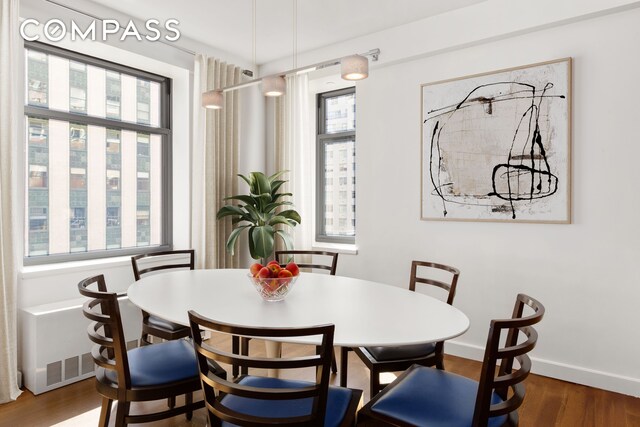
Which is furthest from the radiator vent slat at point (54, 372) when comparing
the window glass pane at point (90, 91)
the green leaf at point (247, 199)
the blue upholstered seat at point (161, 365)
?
the window glass pane at point (90, 91)

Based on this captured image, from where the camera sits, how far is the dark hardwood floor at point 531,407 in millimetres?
2371

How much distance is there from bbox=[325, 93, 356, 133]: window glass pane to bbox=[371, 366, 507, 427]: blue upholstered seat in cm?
316

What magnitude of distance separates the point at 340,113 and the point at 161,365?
3381 mm

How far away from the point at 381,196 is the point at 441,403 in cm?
244

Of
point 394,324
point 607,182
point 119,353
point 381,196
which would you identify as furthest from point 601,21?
point 119,353

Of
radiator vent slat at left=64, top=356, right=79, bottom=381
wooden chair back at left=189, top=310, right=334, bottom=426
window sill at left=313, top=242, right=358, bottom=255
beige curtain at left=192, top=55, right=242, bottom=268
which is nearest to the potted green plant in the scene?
beige curtain at left=192, top=55, right=242, bottom=268

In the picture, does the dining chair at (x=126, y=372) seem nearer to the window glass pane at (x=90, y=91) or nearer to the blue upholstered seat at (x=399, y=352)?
the blue upholstered seat at (x=399, y=352)

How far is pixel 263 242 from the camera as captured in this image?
12.3ft

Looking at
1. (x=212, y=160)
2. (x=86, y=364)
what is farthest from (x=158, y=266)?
(x=212, y=160)

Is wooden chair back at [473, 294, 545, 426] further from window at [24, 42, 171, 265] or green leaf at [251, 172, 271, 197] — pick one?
window at [24, 42, 171, 265]

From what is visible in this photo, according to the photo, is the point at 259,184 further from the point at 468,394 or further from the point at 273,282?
the point at 468,394

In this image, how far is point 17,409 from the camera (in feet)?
8.17

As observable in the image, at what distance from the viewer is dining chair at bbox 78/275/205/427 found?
168cm
